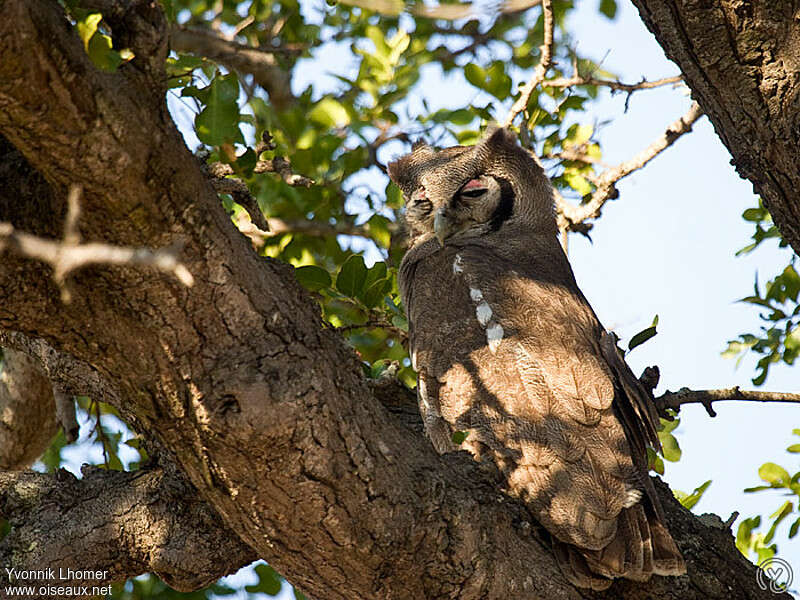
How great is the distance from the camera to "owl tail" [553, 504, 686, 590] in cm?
284

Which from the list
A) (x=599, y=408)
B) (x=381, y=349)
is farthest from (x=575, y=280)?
(x=599, y=408)

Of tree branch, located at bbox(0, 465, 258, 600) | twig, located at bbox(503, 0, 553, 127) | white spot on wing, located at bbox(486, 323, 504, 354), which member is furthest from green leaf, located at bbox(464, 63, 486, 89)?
tree branch, located at bbox(0, 465, 258, 600)

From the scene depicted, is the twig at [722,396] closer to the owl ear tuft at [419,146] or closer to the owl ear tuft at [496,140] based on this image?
the owl ear tuft at [496,140]

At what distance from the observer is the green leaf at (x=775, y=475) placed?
4.14 meters

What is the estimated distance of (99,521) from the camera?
9.62 ft

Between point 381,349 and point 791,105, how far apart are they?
251cm

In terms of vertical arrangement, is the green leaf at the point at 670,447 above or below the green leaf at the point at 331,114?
below

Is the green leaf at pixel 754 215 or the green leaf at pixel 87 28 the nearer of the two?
the green leaf at pixel 87 28

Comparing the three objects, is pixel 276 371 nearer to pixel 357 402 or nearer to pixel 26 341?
pixel 357 402

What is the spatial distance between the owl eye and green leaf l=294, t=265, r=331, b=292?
102 centimetres

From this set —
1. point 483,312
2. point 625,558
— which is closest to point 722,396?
point 625,558

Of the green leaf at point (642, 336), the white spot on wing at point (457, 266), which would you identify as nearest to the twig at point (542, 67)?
the white spot on wing at point (457, 266)

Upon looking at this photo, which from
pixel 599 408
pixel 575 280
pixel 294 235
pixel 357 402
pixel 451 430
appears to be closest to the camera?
pixel 357 402

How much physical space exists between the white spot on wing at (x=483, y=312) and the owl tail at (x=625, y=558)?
1.03 meters
